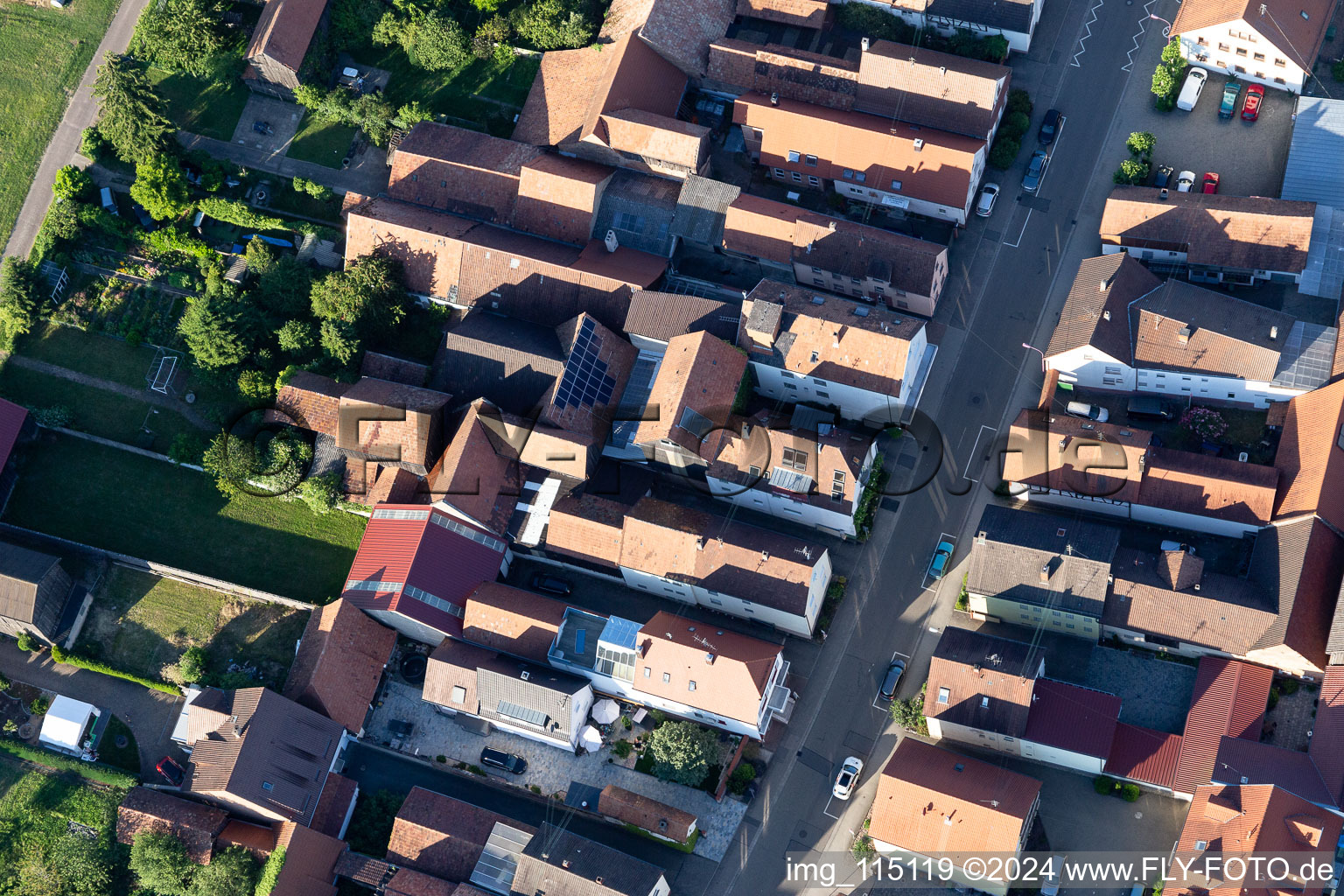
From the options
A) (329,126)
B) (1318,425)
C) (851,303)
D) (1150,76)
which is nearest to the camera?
(1318,425)

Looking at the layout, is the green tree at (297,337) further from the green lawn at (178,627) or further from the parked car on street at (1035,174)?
the parked car on street at (1035,174)

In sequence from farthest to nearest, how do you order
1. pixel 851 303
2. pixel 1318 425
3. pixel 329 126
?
1. pixel 329 126
2. pixel 851 303
3. pixel 1318 425

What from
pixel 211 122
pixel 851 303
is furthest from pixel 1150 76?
pixel 211 122

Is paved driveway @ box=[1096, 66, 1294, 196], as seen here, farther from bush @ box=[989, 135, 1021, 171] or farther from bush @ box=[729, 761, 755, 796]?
bush @ box=[729, 761, 755, 796]

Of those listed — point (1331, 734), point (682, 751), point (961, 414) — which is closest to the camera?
point (1331, 734)

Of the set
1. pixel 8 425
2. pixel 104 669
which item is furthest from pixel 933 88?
pixel 104 669

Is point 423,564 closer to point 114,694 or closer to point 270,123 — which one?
point 114,694

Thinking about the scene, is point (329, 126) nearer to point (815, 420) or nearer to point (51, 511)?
point (51, 511)
